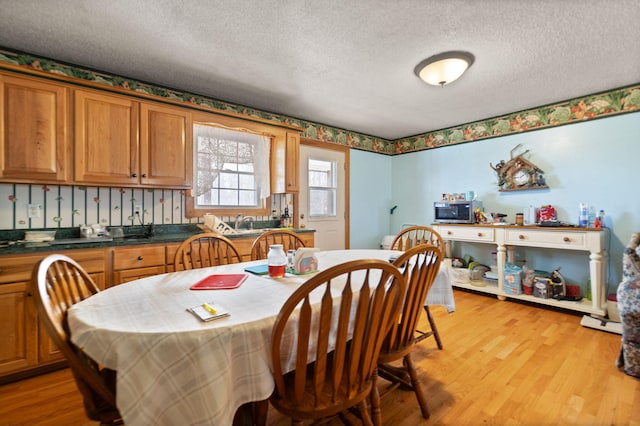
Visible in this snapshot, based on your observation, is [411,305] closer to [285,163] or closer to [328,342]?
[328,342]

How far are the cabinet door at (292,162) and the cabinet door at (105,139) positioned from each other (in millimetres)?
1572

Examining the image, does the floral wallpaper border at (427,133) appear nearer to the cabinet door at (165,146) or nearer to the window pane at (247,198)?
the cabinet door at (165,146)

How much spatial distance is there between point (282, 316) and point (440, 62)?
→ 234 centimetres

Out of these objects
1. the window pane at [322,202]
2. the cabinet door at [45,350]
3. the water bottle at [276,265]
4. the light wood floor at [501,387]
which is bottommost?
the light wood floor at [501,387]

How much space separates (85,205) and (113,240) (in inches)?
24.6

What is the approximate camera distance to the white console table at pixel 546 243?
2840 mm

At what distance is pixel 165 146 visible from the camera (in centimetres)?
267

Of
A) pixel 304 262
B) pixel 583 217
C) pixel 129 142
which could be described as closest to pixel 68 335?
pixel 304 262

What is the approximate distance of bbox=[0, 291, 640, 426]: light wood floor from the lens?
157 centimetres

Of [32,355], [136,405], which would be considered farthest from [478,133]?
[32,355]

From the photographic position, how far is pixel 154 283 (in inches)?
55.1

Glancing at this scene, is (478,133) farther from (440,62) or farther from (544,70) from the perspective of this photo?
(440,62)

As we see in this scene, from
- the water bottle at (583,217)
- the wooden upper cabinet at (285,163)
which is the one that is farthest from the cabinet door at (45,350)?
the water bottle at (583,217)

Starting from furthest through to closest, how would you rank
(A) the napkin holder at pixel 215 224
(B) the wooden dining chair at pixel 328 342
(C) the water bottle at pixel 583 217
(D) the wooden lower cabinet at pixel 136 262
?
(C) the water bottle at pixel 583 217
(A) the napkin holder at pixel 215 224
(D) the wooden lower cabinet at pixel 136 262
(B) the wooden dining chair at pixel 328 342
